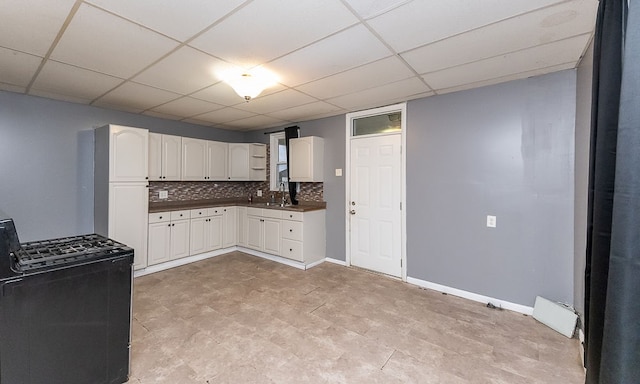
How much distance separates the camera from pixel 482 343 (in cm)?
226

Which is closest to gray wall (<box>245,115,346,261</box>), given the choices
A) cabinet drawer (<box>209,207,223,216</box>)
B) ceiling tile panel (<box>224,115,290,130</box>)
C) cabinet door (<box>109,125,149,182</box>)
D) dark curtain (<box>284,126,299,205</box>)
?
dark curtain (<box>284,126,299,205</box>)

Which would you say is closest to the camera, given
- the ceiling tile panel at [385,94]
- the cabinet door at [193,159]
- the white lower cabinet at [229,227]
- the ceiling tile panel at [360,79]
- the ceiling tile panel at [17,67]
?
the ceiling tile panel at [17,67]

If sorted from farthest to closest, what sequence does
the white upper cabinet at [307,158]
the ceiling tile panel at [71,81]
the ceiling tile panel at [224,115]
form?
the white upper cabinet at [307,158], the ceiling tile panel at [224,115], the ceiling tile panel at [71,81]

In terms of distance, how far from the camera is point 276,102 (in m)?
3.64

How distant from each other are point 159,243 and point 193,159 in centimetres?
151

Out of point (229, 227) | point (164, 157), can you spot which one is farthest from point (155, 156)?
point (229, 227)

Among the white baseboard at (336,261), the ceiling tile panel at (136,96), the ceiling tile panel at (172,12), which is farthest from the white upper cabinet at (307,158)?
the ceiling tile panel at (172,12)

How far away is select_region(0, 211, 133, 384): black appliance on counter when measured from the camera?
1.38 meters

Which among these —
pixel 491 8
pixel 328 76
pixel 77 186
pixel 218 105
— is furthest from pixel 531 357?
pixel 77 186

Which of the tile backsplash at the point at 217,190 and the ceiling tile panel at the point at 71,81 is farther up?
the ceiling tile panel at the point at 71,81

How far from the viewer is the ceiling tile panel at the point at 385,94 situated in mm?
2996

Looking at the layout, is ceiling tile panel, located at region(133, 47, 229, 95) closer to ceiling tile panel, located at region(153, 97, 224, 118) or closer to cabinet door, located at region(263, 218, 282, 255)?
ceiling tile panel, located at region(153, 97, 224, 118)

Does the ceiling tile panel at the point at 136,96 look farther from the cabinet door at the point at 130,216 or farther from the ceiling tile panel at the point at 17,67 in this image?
the cabinet door at the point at 130,216

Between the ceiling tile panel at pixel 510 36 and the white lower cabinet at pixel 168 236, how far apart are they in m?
3.89
